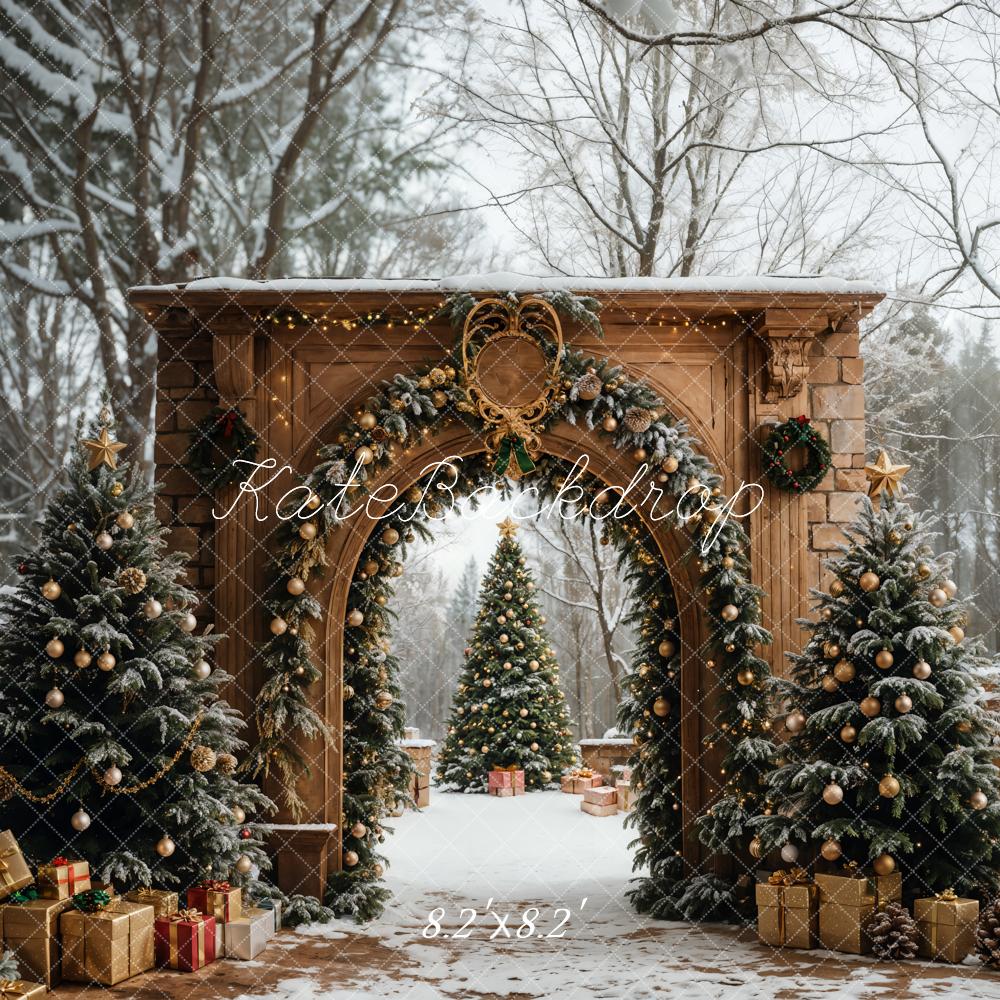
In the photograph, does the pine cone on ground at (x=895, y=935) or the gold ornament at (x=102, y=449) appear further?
the gold ornament at (x=102, y=449)

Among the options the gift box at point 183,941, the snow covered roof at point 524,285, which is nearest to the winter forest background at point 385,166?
the snow covered roof at point 524,285

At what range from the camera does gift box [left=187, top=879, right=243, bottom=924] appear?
212 inches

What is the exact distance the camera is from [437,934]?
6000 mm

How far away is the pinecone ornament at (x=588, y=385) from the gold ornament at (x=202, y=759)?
9.70 ft

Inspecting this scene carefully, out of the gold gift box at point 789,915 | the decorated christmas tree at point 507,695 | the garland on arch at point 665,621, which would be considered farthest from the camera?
the decorated christmas tree at point 507,695

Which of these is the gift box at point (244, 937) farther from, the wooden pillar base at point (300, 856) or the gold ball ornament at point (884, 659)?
the gold ball ornament at point (884, 659)

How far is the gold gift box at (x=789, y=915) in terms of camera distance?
5.50m

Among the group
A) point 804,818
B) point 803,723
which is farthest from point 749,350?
point 804,818

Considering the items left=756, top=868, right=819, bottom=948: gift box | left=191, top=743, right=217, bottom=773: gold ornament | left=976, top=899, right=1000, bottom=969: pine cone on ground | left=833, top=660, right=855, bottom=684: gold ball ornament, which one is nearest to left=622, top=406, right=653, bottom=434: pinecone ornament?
left=833, top=660, right=855, bottom=684: gold ball ornament

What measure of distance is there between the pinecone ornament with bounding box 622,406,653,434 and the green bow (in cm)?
65

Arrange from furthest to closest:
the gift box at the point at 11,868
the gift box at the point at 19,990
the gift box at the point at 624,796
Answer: the gift box at the point at 624,796 → the gift box at the point at 11,868 → the gift box at the point at 19,990

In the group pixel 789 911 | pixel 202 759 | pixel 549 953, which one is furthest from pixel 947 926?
pixel 202 759

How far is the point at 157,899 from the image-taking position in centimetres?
530

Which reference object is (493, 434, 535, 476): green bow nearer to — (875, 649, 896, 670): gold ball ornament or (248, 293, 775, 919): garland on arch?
(248, 293, 775, 919): garland on arch
